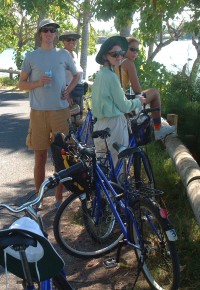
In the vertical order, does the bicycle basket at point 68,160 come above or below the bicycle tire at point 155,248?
above

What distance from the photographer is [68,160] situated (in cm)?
439

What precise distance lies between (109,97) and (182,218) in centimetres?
147

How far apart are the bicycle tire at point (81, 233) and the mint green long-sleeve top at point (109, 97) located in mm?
856

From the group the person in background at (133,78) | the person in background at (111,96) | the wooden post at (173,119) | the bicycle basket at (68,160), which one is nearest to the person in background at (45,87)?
the person in background at (133,78)

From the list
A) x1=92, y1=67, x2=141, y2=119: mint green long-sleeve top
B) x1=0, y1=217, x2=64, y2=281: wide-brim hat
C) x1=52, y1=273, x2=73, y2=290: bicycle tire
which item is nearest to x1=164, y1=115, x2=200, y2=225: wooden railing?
x1=92, y1=67, x2=141, y2=119: mint green long-sleeve top

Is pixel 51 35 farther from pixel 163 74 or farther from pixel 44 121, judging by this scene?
pixel 163 74

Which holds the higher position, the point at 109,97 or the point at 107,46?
the point at 107,46

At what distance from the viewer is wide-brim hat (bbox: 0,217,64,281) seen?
2.09m

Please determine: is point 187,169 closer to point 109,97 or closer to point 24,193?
point 109,97

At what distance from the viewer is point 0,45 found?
127 feet

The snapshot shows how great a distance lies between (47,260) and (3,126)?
33.9 ft

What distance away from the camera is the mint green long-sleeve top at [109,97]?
4840 millimetres

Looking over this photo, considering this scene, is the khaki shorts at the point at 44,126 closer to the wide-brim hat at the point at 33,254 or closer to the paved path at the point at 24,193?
the paved path at the point at 24,193

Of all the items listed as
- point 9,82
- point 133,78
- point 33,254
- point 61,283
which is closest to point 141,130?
point 133,78
